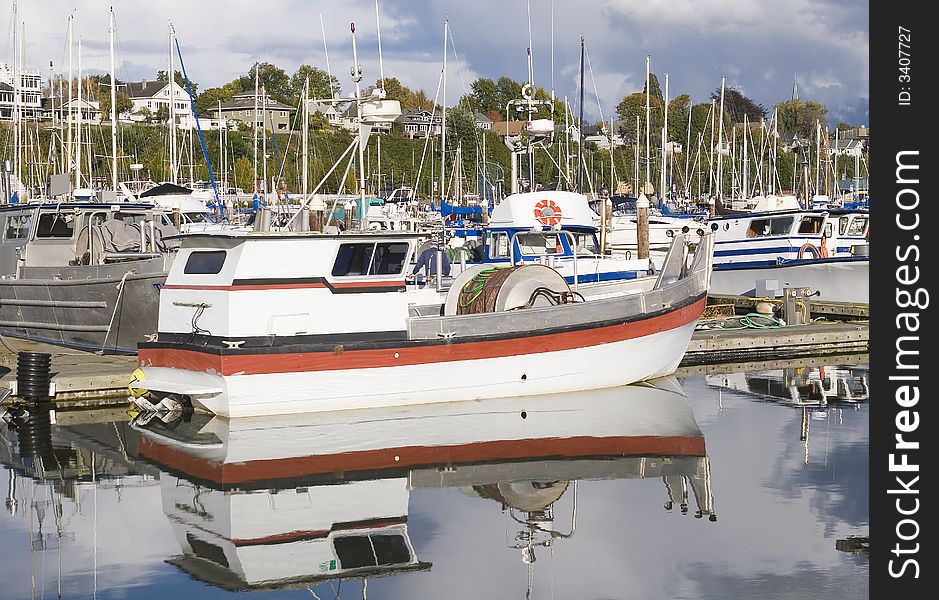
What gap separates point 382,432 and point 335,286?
6.34 feet

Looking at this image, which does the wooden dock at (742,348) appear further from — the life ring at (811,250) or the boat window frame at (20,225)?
the life ring at (811,250)

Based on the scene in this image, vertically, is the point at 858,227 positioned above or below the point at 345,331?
above

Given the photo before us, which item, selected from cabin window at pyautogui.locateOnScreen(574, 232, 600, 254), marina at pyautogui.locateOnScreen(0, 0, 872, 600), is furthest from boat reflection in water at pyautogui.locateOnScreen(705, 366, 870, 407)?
cabin window at pyautogui.locateOnScreen(574, 232, 600, 254)

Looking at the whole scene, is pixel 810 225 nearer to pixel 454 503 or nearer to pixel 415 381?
pixel 415 381

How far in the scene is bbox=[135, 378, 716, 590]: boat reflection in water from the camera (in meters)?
10.7

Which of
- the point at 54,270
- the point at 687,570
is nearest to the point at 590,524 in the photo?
the point at 687,570

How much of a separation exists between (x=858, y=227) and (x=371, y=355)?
20.8 m

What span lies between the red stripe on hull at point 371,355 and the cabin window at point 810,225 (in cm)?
1450

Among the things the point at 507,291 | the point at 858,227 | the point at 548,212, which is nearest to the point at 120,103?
the point at 858,227

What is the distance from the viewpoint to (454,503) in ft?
39.9

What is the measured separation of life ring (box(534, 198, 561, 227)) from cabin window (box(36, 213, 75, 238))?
351 inches

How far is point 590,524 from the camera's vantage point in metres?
11.4

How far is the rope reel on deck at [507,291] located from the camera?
16.5 m
